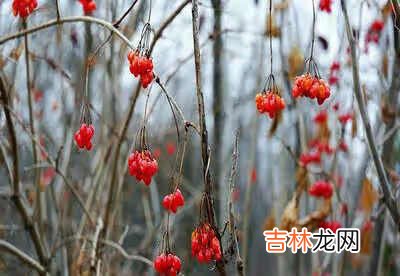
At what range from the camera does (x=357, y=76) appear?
2.06 metres

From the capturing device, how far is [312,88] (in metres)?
1.67

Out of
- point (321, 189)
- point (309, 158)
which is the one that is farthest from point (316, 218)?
point (309, 158)

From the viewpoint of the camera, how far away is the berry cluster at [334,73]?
10.4ft

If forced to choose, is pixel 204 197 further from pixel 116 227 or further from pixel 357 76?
pixel 116 227

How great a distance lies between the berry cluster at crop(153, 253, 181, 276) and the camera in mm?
1533

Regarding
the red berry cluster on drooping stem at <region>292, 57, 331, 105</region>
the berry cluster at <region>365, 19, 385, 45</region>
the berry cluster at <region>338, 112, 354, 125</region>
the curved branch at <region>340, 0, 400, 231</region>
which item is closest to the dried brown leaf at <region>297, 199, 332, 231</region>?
the berry cluster at <region>338, 112, 354, 125</region>

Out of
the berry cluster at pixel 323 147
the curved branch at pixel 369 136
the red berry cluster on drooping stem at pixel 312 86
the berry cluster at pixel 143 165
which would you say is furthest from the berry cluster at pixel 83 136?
the berry cluster at pixel 323 147

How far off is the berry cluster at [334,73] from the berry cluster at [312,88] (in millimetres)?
1512

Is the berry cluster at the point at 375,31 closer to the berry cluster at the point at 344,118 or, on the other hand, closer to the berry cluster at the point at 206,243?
the berry cluster at the point at 344,118

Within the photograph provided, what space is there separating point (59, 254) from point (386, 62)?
2093 millimetres

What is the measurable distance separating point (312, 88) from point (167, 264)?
23.7 inches

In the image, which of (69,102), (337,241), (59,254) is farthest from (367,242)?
(69,102)

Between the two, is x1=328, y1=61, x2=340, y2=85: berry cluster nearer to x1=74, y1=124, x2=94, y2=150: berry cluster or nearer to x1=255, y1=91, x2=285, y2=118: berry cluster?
x1=255, y1=91, x2=285, y2=118: berry cluster

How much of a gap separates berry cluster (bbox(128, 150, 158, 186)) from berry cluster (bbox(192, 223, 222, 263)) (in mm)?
178
